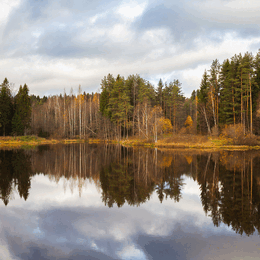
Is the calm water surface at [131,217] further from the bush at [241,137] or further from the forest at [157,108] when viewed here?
the forest at [157,108]

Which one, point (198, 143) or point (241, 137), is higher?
point (241, 137)

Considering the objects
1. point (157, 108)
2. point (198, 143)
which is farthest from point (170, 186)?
point (157, 108)

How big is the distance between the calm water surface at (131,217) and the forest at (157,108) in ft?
91.7

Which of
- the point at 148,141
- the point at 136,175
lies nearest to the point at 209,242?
the point at 136,175

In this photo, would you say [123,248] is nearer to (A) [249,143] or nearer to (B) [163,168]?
(B) [163,168]

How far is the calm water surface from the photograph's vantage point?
18.7ft

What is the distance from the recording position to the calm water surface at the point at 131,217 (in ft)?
18.7

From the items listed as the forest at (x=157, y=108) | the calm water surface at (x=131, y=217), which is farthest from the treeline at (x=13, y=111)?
the calm water surface at (x=131, y=217)

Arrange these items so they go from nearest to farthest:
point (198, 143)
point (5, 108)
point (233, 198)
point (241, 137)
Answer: point (233, 198)
point (241, 137)
point (198, 143)
point (5, 108)

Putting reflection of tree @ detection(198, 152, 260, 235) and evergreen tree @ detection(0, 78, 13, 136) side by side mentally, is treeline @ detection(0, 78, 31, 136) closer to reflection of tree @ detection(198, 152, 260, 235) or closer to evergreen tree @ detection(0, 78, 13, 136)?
evergreen tree @ detection(0, 78, 13, 136)

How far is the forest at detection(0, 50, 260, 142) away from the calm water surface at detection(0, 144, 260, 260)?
27.9 metres

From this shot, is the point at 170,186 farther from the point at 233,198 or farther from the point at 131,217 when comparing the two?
the point at 131,217

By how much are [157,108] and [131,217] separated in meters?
37.4

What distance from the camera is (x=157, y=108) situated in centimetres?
4400
